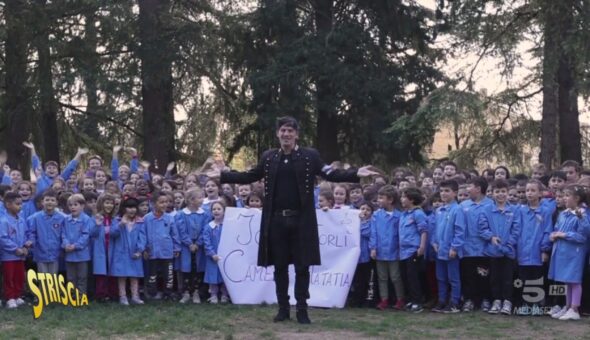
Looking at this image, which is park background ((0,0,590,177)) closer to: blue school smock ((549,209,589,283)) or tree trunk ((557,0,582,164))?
tree trunk ((557,0,582,164))

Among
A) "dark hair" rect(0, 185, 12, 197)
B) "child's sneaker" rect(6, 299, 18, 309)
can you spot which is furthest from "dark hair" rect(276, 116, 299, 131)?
"dark hair" rect(0, 185, 12, 197)

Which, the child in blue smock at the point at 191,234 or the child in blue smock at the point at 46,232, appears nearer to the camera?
the child in blue smock at the point at 46,232

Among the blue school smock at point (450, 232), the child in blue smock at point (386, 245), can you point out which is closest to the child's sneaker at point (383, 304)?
the child in blue smock at point (386, 245)

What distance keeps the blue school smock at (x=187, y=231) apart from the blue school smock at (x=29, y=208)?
192cm

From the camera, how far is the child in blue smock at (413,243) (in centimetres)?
1095

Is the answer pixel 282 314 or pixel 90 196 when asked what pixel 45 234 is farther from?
pixel 282 314

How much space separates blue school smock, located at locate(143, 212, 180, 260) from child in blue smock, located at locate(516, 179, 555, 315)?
4235mm

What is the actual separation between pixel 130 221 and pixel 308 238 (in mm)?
3162

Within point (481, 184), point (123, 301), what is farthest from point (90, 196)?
point (481, 184)

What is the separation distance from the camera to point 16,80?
2172 centimetres

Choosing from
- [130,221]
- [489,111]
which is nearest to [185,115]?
[489,111]

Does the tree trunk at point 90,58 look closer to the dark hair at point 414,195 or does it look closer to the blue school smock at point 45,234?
the blue school smock at point 45,234

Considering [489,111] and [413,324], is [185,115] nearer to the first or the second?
[489,111]

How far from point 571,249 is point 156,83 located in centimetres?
1366
